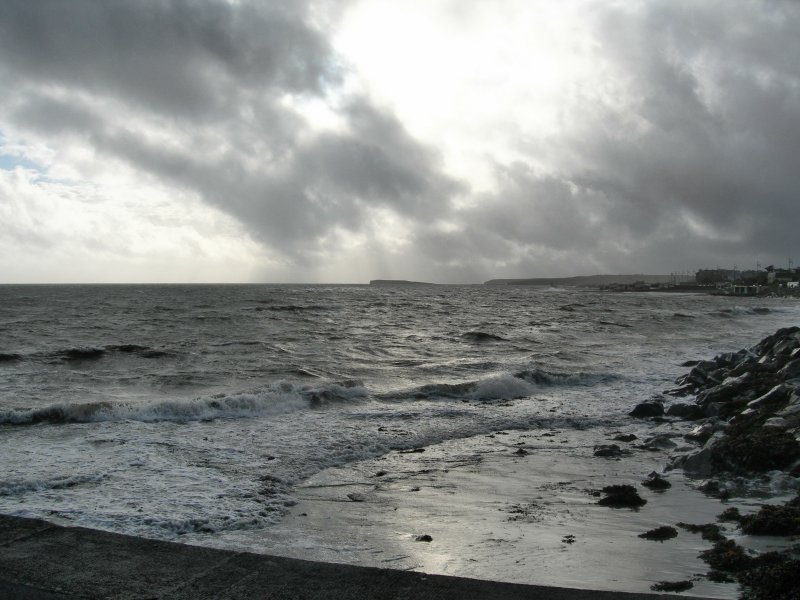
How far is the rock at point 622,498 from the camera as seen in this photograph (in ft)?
22.2

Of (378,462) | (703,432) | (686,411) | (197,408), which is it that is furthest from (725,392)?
(197,408)

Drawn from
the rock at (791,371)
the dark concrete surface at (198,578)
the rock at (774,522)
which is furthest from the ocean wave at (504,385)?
the dark concrete surface at (198,578)

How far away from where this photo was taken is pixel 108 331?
32656 millimetres

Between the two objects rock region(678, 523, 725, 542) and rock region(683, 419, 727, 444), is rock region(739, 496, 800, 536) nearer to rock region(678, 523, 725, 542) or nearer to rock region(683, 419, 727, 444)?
rock region(678, 523, 725, 542)

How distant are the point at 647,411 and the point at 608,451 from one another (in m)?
3.78

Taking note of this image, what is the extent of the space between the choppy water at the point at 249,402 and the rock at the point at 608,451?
237 cm

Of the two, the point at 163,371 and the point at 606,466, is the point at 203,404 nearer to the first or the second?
the point at 163,371

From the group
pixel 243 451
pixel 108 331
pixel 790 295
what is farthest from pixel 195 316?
pixel 790 295

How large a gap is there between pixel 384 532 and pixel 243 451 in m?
4.04

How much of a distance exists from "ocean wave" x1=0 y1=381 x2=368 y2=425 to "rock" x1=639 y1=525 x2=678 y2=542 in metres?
8.69

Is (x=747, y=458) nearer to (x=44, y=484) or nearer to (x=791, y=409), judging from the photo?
(x=791, y=409)

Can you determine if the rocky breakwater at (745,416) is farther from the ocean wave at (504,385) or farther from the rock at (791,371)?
the ocean wave at (504,385)

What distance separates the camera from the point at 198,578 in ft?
13.4

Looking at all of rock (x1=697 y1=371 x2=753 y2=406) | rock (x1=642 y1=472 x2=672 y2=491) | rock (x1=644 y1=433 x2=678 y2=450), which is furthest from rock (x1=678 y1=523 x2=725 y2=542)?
rock (x1=697 y1=371 x2=753 y2=406)
